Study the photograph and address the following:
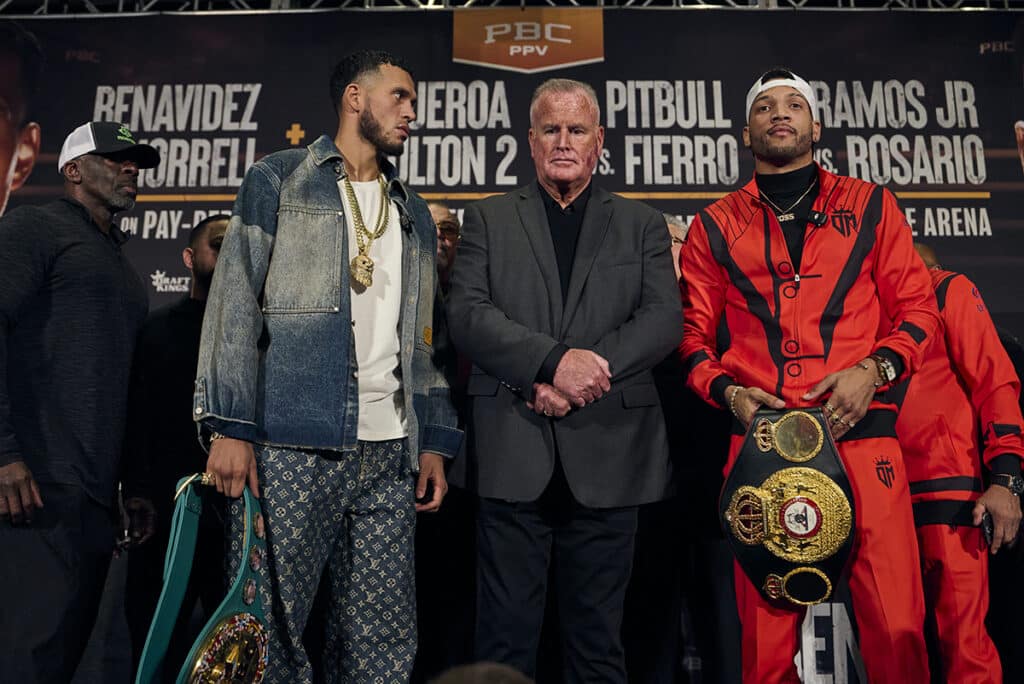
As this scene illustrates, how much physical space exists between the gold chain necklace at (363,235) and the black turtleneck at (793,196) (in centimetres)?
118

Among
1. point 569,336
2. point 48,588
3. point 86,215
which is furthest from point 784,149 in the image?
point 48,588

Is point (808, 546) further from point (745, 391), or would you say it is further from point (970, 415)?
point (970, 415)

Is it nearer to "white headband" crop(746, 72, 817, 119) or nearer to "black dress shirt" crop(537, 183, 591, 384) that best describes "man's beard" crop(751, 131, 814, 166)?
"white headband" crop(746, 72, 817, 119)

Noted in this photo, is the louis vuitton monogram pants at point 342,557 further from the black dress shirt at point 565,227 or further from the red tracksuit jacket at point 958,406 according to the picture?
the red tracksuit jacket at point 958,406

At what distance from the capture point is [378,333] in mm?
2508

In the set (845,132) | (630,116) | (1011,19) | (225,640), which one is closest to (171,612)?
(225,640)

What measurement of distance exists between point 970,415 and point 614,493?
1.48 metres

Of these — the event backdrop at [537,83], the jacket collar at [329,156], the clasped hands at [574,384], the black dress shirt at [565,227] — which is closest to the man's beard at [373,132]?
the jacket collar at [329,156]

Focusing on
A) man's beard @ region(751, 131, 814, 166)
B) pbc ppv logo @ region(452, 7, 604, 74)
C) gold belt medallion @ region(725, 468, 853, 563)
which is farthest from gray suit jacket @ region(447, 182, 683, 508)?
pbc ppv logo @ region(452, 7, 604, 74)

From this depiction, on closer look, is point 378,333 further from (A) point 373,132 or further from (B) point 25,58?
(B) point 25,58

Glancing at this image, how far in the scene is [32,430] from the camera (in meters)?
2.69

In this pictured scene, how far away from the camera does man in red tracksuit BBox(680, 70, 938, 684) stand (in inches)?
90.1

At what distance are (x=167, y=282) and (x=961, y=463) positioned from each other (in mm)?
4964

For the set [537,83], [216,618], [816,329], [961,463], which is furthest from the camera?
[537,83]
